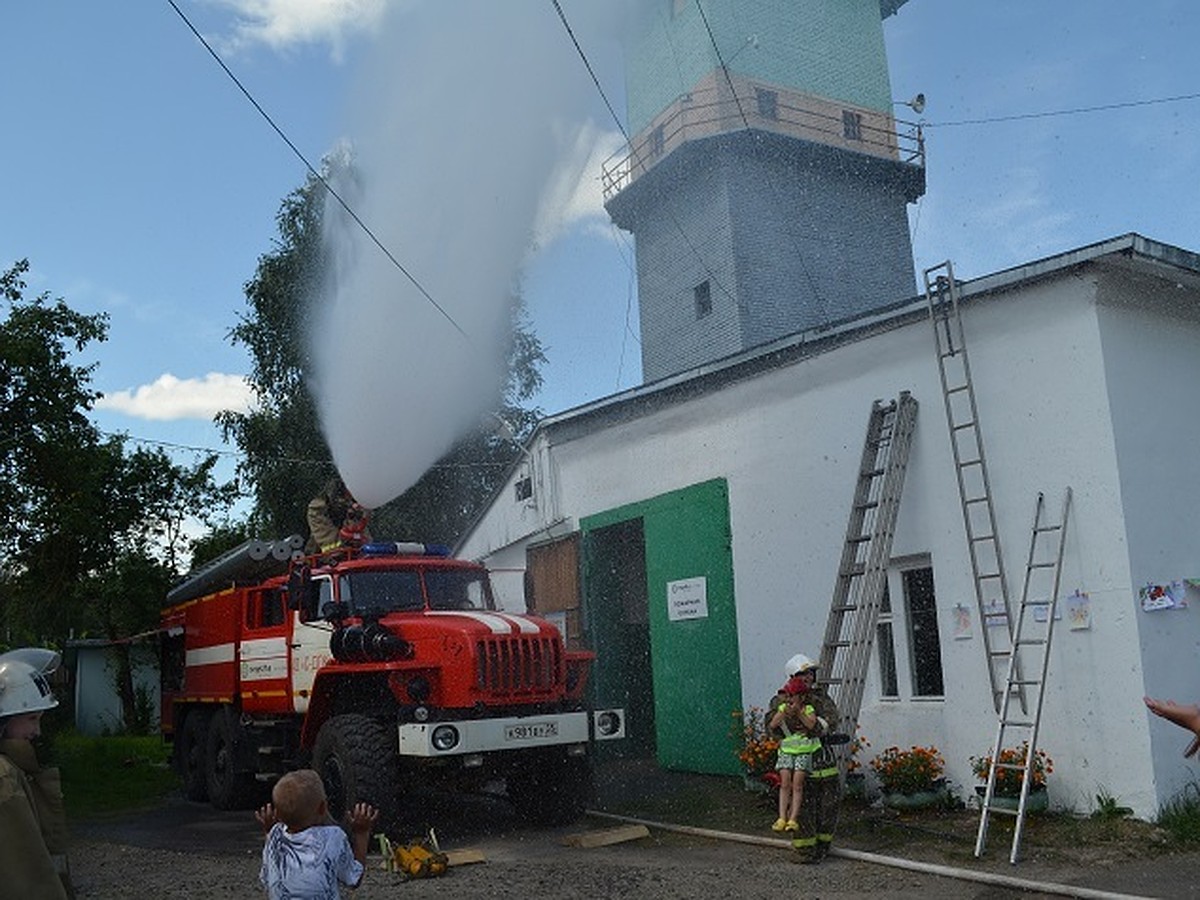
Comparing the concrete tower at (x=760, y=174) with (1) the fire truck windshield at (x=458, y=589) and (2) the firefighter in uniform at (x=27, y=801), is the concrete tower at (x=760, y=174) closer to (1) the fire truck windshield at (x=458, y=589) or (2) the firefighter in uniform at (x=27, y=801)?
(1) the fire truck windshield at (x=458, y=589)

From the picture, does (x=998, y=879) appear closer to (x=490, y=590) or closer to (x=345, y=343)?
(x=490, y=590)

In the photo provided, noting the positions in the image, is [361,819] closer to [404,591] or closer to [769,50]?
[404,591]

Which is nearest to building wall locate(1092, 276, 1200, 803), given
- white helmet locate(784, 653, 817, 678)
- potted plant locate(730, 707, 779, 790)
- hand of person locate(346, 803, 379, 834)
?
white helmet locate(784, 653, 817, 678)

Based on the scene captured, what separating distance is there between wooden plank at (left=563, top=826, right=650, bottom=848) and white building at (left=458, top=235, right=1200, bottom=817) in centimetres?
253

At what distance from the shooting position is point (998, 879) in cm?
758

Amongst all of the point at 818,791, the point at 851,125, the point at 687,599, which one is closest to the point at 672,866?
the point at 818,791

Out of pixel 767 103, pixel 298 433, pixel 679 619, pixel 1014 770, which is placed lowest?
pixel 1014 770

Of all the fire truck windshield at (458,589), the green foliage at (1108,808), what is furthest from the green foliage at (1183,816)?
the fire truck windshield at (458,589)

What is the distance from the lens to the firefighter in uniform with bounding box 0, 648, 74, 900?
3.27 m

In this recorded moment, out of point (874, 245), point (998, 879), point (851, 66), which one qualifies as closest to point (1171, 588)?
point (998, 879)

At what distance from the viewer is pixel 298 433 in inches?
983

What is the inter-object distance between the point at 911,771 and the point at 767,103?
20.6 m

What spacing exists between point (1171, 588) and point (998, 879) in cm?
321

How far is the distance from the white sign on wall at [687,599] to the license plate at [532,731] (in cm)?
354
